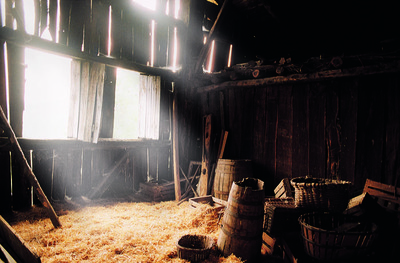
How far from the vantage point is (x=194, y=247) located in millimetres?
3627

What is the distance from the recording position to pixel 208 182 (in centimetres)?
666

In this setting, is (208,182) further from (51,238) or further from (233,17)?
(233,17)

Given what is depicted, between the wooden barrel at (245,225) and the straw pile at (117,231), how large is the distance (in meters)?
0.17

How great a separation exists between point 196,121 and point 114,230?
14.1ft

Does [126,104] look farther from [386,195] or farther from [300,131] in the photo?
[386,195]

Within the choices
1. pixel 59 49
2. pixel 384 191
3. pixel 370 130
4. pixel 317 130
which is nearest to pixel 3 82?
pixel 59 49

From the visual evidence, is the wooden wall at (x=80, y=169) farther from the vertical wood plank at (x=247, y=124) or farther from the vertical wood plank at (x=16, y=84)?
the vertical wood plank at (x=247, y=124)

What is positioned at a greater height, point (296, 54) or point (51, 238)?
point (296, 54)

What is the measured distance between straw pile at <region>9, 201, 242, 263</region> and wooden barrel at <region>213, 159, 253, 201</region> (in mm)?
488

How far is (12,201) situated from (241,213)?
5.30 metres

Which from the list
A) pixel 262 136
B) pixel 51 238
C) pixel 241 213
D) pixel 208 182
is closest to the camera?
pixel 241 213

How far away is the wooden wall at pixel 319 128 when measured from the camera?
4379 mm

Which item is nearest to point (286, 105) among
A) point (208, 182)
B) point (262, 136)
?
point (262, 136)

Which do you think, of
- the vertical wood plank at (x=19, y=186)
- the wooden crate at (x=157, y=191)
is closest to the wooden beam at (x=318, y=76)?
the wooden crate at (x=157, y=191)
